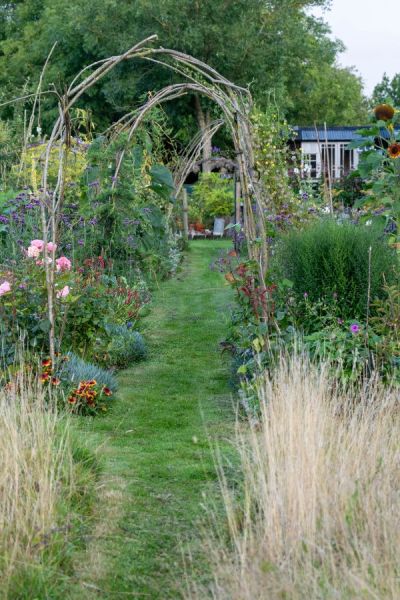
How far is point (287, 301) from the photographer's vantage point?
Result: 617 centimetres

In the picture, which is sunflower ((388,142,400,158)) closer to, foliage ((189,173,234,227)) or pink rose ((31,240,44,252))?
pink rose ((31,240,44,252))

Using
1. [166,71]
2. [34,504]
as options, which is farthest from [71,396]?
[166,71]

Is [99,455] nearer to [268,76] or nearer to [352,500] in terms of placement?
[352,500]

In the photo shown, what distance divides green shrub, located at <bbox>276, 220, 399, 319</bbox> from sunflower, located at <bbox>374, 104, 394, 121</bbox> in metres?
2.12

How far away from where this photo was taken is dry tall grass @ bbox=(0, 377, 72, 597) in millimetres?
3357

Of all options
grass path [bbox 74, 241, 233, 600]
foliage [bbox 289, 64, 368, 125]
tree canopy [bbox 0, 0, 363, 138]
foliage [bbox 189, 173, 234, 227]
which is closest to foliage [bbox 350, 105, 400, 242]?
grass path [bbox 74, 241, 233, 600]

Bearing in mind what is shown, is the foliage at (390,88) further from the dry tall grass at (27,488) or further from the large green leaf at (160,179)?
the dry tall grass at (27,488)

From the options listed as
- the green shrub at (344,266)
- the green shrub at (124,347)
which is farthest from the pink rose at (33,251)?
the green shrub at (344,266)

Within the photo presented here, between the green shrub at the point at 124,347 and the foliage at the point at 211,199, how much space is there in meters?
14.6

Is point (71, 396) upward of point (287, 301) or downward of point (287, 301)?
downward

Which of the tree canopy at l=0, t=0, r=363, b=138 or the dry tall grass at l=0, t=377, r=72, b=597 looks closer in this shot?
the dry tall grass at l=0, t=377, r=72, b=597

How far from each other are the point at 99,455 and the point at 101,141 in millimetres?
5615

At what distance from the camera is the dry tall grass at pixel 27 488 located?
3.36 m

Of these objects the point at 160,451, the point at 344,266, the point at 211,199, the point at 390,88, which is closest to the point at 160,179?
the point at 344,266
